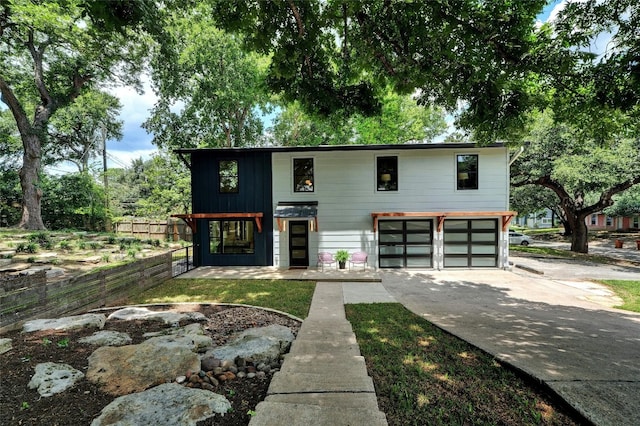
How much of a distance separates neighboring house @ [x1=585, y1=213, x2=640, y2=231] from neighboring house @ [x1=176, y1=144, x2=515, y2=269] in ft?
107

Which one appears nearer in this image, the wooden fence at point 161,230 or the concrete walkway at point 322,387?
the concrete walkway at point 322,387

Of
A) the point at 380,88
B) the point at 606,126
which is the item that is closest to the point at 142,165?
the point at 380,88

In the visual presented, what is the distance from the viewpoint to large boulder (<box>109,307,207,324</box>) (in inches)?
186

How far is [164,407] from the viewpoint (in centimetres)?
234

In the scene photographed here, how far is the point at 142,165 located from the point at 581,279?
2420 inches

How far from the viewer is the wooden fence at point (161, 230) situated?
673 inches

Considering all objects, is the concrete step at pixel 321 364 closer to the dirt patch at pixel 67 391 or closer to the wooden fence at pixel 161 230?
the dirt patch at pixel 67 391

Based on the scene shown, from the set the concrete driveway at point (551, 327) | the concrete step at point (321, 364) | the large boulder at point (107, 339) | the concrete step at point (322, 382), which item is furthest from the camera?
the large boulder at point (107, 339)

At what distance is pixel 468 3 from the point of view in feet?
13.2

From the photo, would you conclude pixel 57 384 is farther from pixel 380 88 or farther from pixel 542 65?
pixel 542 65

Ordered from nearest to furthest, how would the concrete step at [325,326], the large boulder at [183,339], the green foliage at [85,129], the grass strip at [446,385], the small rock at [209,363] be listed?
the grass strip at [446,385] → the small rock at [209,363] → the large boulder at [183,339] → the concrete step at [325,326] → the green foliage at [85,129]

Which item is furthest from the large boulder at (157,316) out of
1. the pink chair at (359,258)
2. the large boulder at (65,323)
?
the pink chair at (359,258)

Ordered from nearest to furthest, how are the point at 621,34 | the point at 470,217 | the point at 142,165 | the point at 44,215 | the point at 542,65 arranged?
the point at 621,34, the point at 542,65, the point at 470,217, the point at 44,215, the point at 142,165

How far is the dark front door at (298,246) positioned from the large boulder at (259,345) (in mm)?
6469
